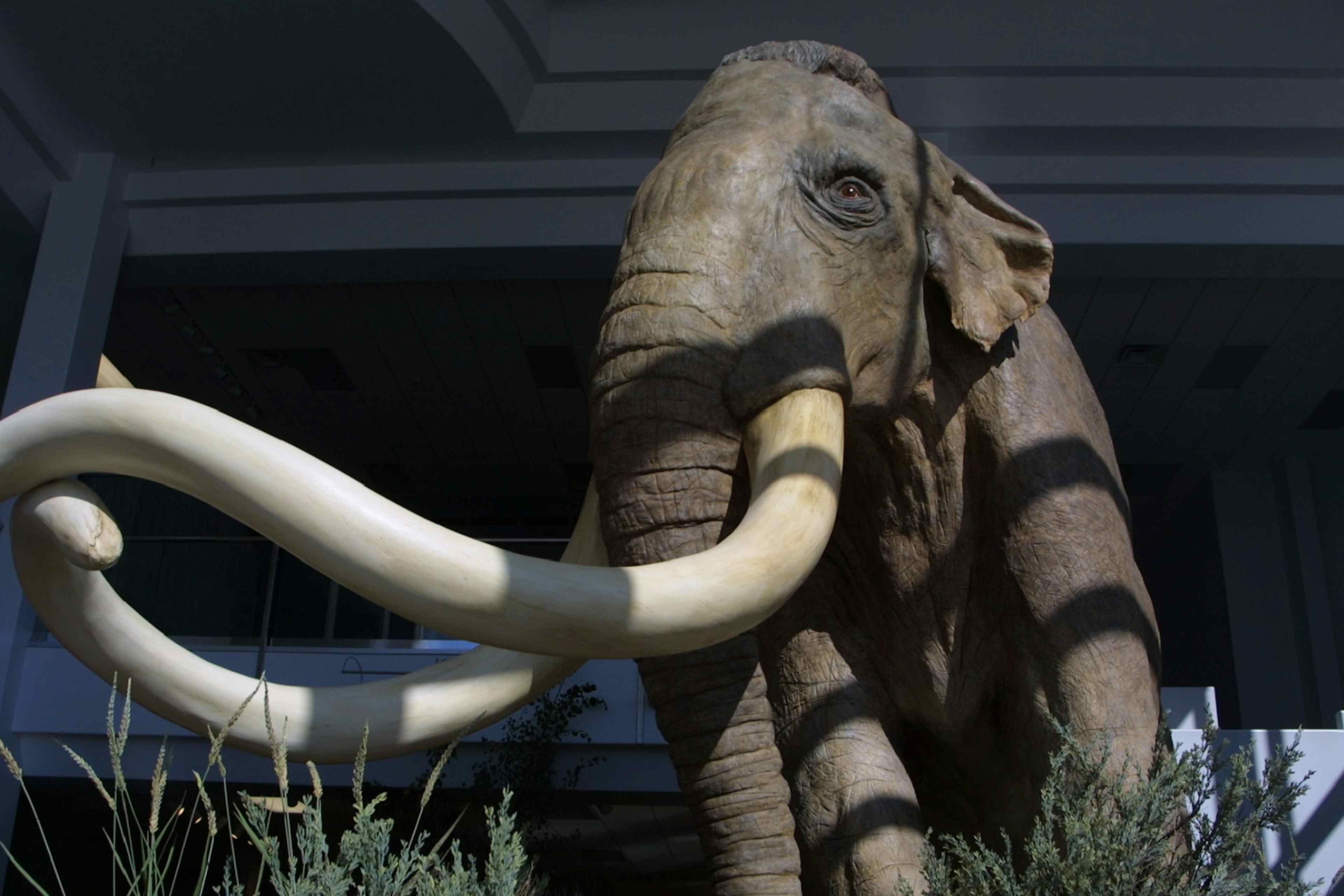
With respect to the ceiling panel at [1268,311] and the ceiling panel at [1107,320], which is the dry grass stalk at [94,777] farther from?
the ceiling panel at [1268,311]

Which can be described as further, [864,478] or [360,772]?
[864,478]

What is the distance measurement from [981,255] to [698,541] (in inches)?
37.9

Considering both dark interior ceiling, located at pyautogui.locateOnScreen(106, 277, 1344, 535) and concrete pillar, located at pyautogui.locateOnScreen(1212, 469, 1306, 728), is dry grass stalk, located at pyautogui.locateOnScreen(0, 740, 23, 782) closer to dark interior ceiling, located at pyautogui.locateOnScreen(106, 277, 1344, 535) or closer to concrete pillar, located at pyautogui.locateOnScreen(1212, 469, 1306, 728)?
dark interior ceiling, located at pyautogui.locateOnScreen(106, 277, 1344, 535)

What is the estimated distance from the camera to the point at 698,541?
1.92 metres

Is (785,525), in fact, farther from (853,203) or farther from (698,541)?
(853,203)

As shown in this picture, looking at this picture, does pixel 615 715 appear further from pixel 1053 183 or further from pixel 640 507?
pixel 640 507

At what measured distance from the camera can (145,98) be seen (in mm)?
9062

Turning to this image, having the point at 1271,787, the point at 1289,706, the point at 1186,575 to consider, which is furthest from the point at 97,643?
the point at 1186,575

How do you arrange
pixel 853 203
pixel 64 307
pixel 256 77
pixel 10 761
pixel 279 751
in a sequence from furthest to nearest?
pixel 64 307, pixel 256 77, pixel 853 203, pixel 279 751, pixel 10 761

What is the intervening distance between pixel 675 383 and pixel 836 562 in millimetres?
837

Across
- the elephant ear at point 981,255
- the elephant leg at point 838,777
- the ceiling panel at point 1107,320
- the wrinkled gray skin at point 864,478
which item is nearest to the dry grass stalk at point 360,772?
the wrinkled gray skin at point 864,478

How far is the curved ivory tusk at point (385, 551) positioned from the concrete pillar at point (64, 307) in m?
8.01

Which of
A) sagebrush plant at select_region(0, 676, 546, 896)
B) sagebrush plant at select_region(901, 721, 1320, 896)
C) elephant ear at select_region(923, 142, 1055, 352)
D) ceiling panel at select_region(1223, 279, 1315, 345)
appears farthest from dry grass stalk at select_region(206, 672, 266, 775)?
ceiling panel at select_region(1223, 279, 1315, 345)

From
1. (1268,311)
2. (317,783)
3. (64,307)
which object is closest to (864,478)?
(317,783)
